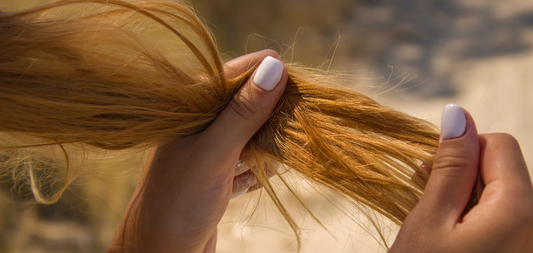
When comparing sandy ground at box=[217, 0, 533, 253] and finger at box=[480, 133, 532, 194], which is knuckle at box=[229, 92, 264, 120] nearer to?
finger at box=[480, 133, 532, 194]

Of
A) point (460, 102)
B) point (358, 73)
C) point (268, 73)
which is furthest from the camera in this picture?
point (358, 73)

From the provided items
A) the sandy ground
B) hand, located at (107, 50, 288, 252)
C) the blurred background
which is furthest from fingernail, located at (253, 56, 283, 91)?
the sandy ground

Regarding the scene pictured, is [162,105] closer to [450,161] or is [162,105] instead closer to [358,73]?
[450,161]

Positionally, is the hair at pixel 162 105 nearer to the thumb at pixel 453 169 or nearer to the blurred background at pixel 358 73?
the thumb at pixel 453 169

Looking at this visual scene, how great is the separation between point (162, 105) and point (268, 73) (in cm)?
25

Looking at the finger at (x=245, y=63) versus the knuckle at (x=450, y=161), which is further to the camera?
the finger at (x=245, y=63)

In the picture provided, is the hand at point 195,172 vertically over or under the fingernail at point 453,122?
under

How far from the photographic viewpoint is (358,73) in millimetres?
2885

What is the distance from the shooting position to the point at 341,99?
81cm

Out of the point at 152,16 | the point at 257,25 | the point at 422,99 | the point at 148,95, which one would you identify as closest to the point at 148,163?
the point at 148,95

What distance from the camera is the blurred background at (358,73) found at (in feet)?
7.16

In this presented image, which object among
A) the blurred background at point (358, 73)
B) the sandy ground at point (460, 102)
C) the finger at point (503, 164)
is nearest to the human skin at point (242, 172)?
the finger at point (503, 164)

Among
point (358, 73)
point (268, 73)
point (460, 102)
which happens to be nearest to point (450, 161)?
point (268, 73)

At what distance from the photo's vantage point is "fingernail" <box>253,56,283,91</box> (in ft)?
2.48
